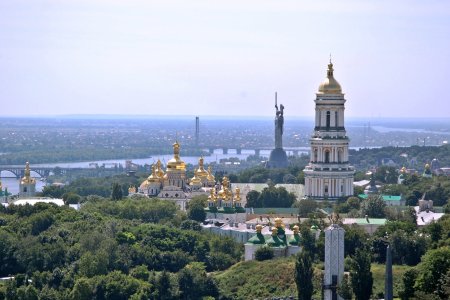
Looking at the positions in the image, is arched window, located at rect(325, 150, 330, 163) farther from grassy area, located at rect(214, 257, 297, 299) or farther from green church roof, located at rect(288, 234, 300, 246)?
grassy area, located at rect(214, 257, 297, 299)

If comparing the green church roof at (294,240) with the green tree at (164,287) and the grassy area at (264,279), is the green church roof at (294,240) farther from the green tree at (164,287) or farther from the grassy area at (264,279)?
the green tree at (164,287)

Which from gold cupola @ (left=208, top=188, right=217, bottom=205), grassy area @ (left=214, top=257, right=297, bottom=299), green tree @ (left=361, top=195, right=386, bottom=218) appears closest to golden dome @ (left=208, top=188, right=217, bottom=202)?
gold cupola @ (left=208, top=188, right=217, bottom=205)

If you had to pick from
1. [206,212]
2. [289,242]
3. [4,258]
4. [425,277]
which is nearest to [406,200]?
[206,212]

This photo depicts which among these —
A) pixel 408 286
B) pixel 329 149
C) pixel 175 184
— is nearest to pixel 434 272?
pixel 408 286

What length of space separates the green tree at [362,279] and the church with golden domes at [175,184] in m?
30.7

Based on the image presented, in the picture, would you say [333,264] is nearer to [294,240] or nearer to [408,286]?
[408,286]

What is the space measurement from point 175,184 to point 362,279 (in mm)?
34170

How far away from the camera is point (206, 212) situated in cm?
6844

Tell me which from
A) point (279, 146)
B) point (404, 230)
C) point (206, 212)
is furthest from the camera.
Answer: point (279, 146)

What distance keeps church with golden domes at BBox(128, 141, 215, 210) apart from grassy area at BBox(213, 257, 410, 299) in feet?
71.3

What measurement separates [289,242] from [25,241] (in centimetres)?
865

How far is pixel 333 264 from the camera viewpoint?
4228 cm

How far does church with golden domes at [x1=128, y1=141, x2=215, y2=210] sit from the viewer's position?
74.6 metres

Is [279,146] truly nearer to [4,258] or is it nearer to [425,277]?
[4,258]
